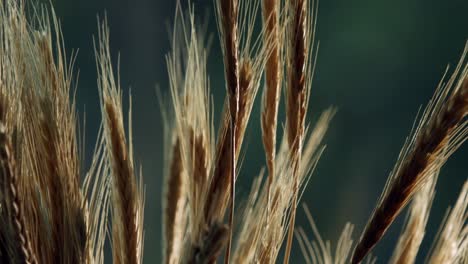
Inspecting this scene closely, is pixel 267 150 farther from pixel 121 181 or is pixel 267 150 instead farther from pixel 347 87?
pixel 347 87

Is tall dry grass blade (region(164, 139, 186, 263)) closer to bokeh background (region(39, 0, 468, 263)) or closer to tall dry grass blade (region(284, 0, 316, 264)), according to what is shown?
tall dry grass blade (region(284, 0, 316, 264))

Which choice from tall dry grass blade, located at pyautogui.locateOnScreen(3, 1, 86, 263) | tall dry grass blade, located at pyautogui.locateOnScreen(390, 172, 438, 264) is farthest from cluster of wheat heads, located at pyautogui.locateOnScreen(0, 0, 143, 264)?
tall dry grass blade, located at pyautogui.locateOnScreen(390, 172, 438, 264)

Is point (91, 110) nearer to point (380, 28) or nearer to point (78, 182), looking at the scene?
point (380, 28)

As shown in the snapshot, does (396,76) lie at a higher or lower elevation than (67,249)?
lower

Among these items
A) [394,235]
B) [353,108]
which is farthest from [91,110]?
[394,235]

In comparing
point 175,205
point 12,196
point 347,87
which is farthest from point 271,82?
point 347,87

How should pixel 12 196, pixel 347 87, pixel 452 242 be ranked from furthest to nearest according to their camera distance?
pixel 347 87
pixel 452 242
pixel 12 196

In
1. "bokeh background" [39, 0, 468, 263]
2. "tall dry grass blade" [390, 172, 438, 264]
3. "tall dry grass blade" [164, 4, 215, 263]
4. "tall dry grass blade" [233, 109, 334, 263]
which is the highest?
"tall dry grass blade" [164, 4, 215, 263]
